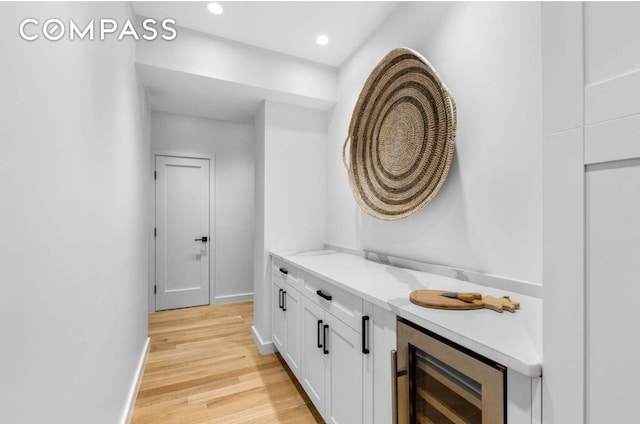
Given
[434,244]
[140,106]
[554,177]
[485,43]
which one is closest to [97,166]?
[140,106]

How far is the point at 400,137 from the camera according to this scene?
6.21 ft

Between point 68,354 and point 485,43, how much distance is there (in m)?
2.20

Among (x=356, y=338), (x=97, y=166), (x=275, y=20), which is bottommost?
(x=356, y=338)

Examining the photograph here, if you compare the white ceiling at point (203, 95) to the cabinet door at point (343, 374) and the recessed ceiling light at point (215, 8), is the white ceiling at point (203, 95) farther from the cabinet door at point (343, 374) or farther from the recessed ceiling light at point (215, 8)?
the cabinet door at point (343, 374)

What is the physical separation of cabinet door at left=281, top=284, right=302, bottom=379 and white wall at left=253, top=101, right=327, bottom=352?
1.55ft

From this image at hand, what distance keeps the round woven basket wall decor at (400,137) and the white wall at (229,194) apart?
7.31 ft

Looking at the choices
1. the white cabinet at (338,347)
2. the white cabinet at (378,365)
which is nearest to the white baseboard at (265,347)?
the white cabinet at (338,347)

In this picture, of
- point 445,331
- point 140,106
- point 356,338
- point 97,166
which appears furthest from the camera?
point 140,106

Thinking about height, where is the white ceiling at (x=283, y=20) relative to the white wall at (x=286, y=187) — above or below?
above

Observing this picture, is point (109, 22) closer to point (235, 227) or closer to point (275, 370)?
point (275, 370)

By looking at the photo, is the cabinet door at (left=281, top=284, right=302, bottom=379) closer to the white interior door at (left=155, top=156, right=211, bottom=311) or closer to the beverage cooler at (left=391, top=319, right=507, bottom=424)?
the beverage cooler at (left=391, top=319, right=507, bottom=424)

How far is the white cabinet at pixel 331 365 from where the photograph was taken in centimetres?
137

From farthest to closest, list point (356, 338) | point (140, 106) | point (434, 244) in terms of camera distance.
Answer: point (140, 106) → point (434, 244) → point (356, 338)

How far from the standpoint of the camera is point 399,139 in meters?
1.90
